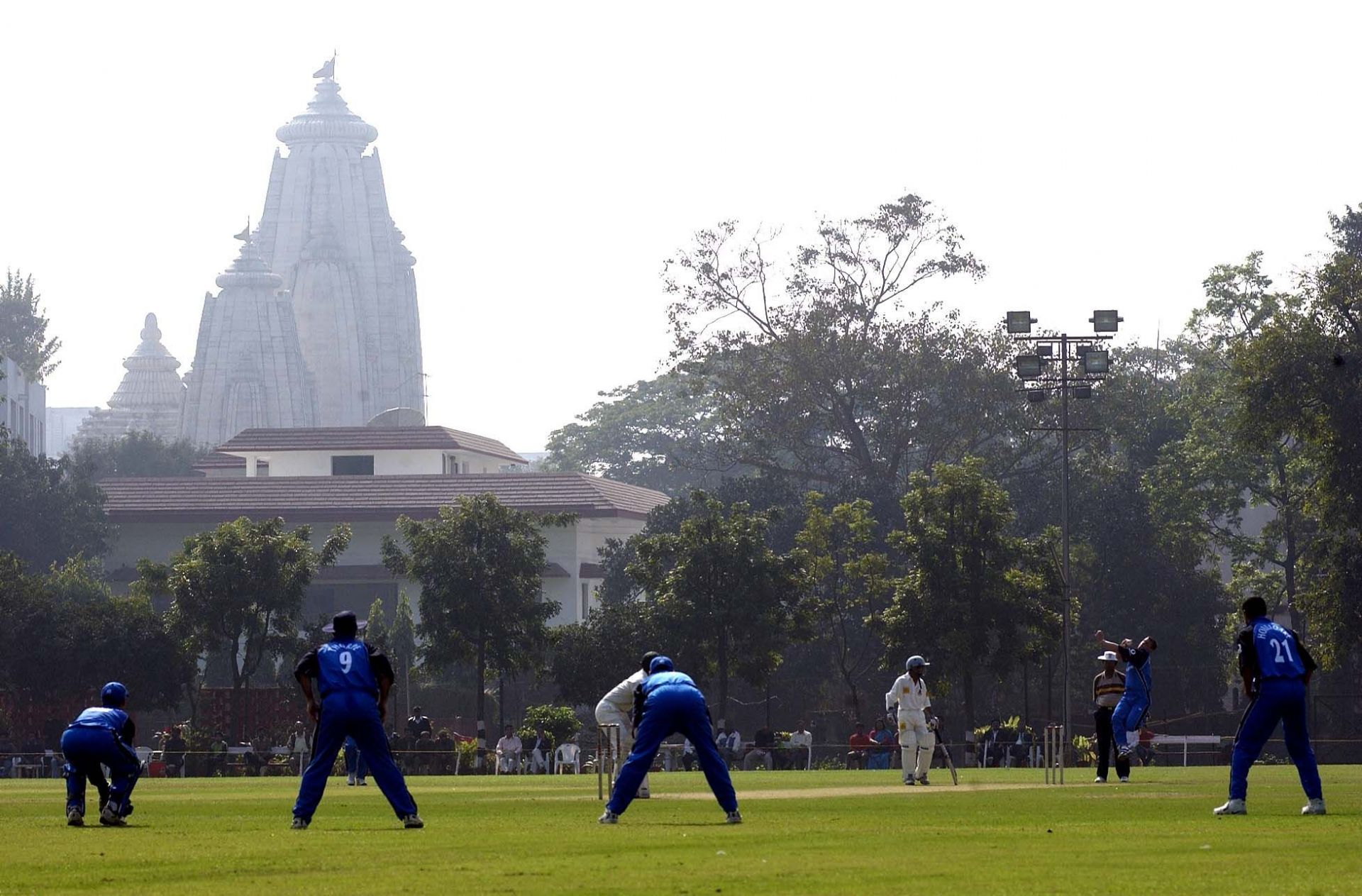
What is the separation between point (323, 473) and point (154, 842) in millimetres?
78665

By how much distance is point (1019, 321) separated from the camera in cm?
5519

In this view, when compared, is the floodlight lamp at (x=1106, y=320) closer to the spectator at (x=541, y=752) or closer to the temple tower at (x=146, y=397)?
the spectator at (x=541, y=752)

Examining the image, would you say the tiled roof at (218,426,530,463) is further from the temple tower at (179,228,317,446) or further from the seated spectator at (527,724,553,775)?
the temple tower at (179,228,317,446)

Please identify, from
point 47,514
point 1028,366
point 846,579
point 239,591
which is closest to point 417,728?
point 239,591

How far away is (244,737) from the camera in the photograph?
182ft

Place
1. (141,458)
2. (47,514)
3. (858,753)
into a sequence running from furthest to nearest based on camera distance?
(141,458) → (47,514) → (858,753)

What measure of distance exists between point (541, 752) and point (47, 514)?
43939mm

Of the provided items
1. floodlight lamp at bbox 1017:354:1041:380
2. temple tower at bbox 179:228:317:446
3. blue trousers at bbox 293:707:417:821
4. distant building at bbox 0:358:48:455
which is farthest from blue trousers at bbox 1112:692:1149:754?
temple tower at bbox 179:228:317:446

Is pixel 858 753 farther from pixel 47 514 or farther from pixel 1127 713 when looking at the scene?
pixel 47 514

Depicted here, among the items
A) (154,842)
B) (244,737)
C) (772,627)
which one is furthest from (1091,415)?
(154,842)

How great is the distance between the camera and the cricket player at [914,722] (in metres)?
28.8

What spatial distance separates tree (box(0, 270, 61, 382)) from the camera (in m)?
144

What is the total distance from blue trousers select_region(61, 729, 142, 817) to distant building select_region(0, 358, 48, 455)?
93332mm

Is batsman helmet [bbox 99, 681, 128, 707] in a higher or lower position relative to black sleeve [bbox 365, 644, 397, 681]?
lower
